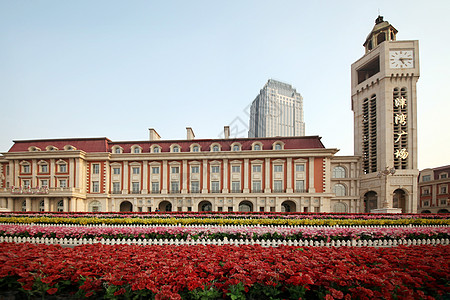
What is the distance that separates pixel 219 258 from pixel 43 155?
42347 mm

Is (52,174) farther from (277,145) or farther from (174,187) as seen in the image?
(277,145)

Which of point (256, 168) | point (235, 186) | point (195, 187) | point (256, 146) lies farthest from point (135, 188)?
point (256, 146)

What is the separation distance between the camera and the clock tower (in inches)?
1681

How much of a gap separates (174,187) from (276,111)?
175 feet

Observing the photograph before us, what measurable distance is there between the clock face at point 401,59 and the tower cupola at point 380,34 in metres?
5.06

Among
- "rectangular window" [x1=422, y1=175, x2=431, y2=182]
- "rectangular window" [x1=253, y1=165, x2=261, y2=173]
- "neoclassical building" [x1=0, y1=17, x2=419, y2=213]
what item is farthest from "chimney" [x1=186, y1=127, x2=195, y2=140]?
"rectangular window" [x1=422, y1=175, x2=431, y2=182]

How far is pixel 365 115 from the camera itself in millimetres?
49625

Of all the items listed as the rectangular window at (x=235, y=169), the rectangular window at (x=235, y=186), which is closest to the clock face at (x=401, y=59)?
the rectangular window at (x=235, y=169)

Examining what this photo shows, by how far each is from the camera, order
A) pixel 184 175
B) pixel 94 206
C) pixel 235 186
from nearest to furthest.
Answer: pixel 235 186, pixel 184 175, pixel 94 206

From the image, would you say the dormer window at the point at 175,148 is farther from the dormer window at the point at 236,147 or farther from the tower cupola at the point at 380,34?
the tower cupola at the point at 380,34

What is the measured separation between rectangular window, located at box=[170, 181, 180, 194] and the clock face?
142ft

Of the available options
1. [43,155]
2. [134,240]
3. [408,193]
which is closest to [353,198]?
[408,193]

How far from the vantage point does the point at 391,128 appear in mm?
44125

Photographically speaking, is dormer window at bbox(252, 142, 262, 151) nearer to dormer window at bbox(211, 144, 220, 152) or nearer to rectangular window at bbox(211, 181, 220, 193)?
dormer window at bbox(211, 144, 220, 152)
